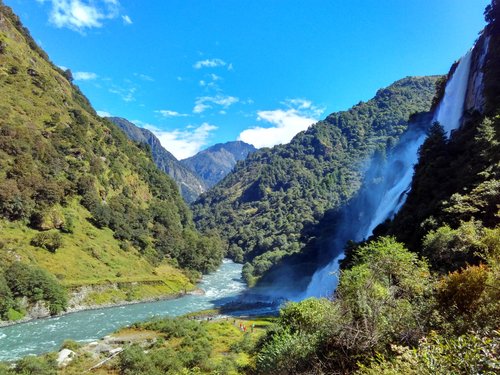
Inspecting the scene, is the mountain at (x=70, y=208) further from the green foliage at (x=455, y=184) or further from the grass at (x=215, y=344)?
the green foliage at (x=455, y=184)

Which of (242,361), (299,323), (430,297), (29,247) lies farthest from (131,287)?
(430,297)

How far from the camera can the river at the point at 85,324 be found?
151 feet

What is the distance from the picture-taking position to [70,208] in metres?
99.6

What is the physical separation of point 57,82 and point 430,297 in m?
166

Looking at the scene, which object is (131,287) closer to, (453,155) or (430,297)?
(453,155)

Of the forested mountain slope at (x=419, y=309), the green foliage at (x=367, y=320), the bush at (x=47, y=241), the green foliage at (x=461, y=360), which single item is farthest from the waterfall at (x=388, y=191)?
the bush at (x=47, y=241)

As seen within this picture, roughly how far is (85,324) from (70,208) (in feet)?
161

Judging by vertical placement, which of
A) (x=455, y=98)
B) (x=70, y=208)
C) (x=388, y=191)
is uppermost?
(x=455, y=98)

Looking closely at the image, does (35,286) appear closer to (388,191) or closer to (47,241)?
(47,241)

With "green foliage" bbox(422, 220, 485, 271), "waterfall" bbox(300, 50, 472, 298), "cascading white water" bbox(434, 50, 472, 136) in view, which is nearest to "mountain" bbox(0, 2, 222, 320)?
"waterfall" bbox(300, 50, 472, 298)

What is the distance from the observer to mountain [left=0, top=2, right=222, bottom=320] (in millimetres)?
72625

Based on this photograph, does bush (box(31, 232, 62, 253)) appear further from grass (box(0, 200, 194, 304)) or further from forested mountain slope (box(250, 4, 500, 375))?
forested mountain slope (box(250, 4, 500, 375))

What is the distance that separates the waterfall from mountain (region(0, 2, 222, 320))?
43.7 meters

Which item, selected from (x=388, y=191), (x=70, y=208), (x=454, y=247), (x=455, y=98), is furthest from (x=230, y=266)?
(x=454, y=247)
